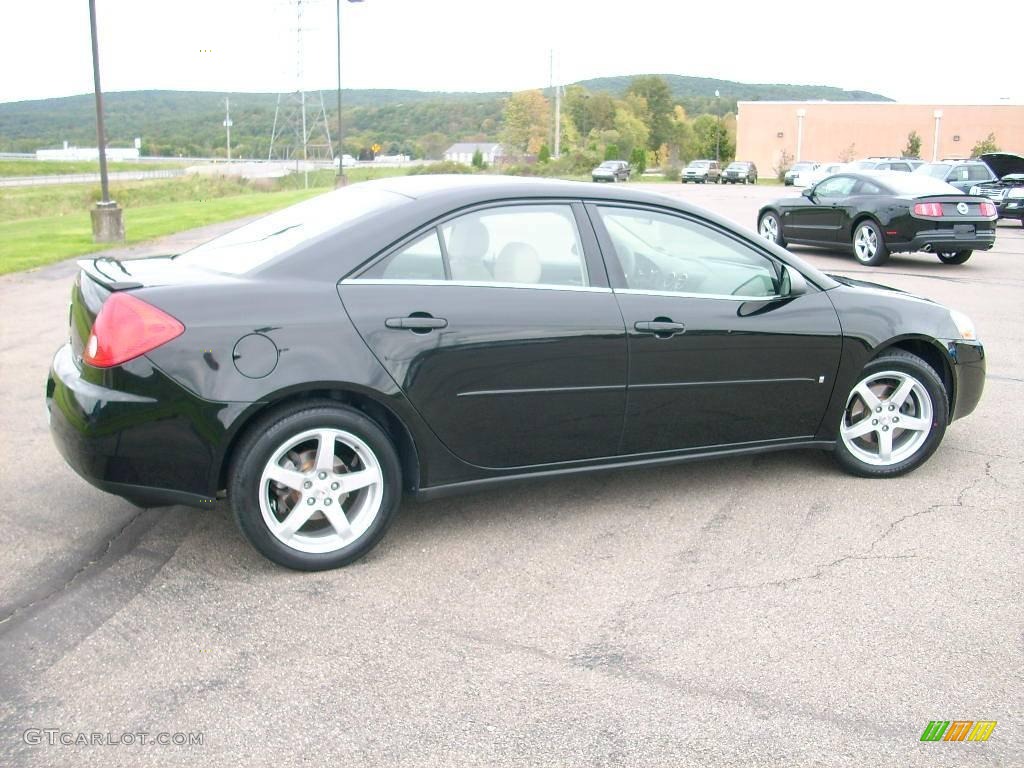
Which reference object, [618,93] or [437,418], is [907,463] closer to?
[437,418]

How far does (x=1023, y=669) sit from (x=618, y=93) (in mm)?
164995

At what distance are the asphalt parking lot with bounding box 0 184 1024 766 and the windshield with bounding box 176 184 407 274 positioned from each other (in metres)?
1.18

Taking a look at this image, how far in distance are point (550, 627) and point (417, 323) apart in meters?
1.32

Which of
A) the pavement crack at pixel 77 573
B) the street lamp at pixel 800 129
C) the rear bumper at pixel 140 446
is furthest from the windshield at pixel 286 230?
the street lamp at pixel 800 129

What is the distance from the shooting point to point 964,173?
24.0m

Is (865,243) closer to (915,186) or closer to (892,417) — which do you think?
(915,186)

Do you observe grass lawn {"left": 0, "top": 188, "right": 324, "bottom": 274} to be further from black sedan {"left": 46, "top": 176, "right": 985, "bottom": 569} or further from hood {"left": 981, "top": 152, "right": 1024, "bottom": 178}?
hood {"left": 981, "top": 152, "right": 1024, "bottom": 178}

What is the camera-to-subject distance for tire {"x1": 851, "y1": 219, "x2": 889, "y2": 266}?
15.1m

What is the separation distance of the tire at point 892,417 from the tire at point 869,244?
10.5 meters

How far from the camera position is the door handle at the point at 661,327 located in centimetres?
448

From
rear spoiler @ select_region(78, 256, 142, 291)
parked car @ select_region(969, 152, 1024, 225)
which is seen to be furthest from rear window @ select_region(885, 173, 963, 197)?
rear spoiler @ select_region(78, 256, 142, 291)

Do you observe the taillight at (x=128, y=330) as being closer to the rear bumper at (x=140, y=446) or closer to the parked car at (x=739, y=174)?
the rear bumper at (x=140, y=446)

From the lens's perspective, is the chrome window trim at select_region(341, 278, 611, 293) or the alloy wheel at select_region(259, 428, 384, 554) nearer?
the alloy wheel at select_region(259, 428, 384, 554)

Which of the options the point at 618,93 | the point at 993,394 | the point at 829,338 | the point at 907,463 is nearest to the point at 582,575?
the point at 829,338
